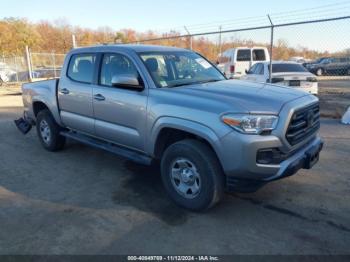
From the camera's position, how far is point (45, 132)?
618cm

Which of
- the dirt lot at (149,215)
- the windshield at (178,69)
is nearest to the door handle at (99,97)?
the windshield at (178,69)

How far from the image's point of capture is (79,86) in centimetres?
504

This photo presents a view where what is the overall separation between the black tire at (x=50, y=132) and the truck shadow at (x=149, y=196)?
1.76m

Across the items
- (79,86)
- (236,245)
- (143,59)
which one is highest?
(143,59)

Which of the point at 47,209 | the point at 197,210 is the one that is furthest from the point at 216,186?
the point at 47,209

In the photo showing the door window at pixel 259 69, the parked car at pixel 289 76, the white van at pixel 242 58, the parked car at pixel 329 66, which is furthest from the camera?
the parked car at pixel 329 66

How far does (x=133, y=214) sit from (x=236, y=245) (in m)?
1.24

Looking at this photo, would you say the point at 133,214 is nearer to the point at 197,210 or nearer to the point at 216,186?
the point at 197,210

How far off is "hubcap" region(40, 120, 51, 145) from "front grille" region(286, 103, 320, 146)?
4.48 m

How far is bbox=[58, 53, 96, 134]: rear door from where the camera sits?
4.90 m

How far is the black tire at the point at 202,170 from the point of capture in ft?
11.2

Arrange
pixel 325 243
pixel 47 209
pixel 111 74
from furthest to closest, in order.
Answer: pixel 111 74, pixel 47 209, pixel 325 243

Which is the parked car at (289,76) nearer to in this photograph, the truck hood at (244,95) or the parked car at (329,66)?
the truck hood at (244,95)

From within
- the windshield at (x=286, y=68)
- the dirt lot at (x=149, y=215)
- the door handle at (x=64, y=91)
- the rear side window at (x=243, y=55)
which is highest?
the rear side window at (x=243, y=55)
